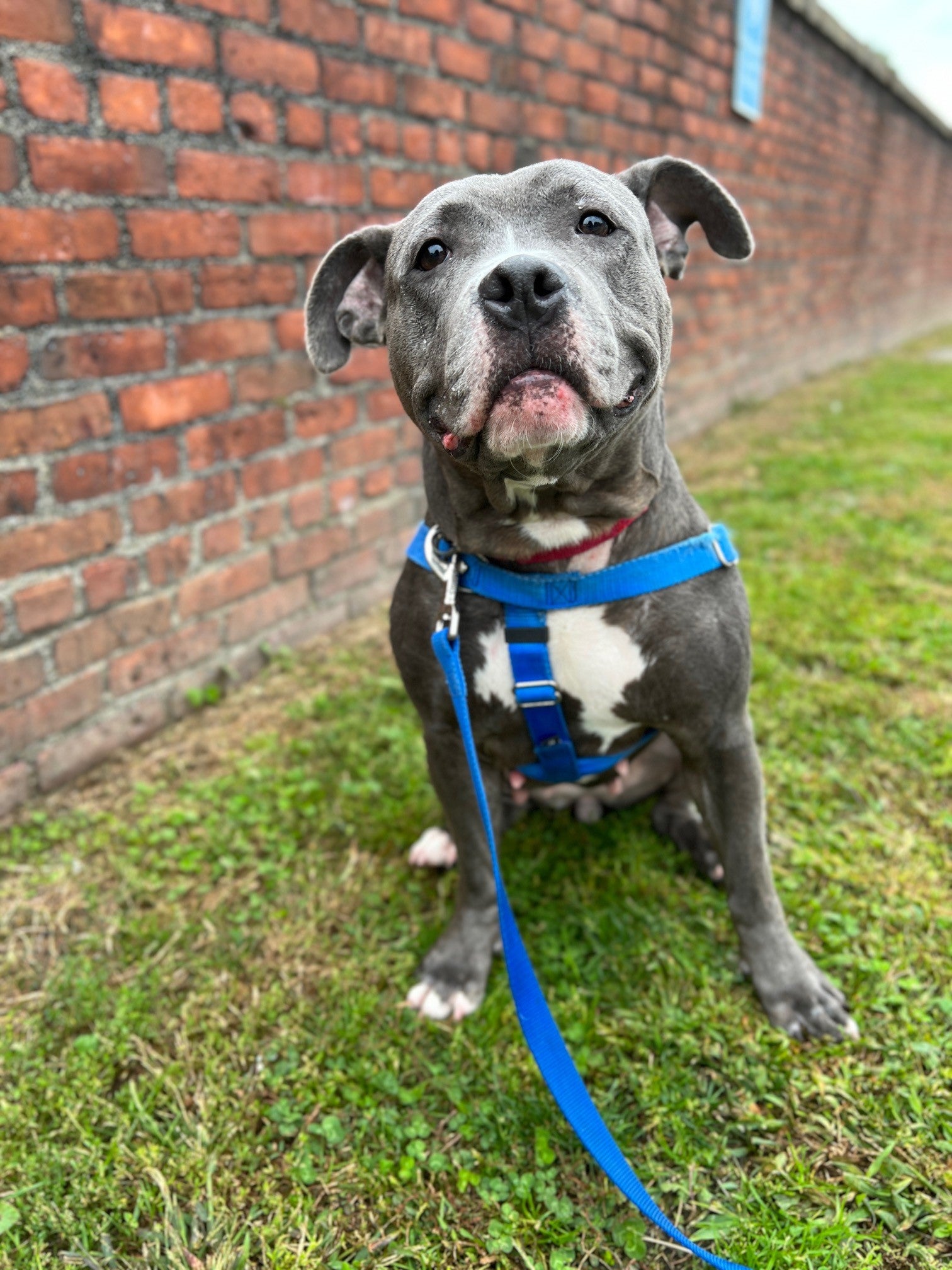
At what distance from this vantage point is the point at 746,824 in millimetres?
1896

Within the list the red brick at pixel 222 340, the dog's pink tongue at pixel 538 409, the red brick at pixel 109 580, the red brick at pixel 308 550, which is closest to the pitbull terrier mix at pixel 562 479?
the dog's pink tongue at pixel 538 409

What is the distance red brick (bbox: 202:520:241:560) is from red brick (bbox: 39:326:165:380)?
555 mm

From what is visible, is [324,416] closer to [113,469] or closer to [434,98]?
[113,469]

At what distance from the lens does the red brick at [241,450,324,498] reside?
3.17 metres

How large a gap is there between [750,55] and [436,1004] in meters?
6.70

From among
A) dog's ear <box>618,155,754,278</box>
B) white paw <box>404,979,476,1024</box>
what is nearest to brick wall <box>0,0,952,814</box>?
white paw <box>404,979,476,1024</box>

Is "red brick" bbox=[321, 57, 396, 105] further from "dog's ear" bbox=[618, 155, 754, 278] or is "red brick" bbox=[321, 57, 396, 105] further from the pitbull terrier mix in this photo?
"dog's ear" bbox=[618, 155, 754, 278]

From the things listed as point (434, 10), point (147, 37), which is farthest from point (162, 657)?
point (434, 10)

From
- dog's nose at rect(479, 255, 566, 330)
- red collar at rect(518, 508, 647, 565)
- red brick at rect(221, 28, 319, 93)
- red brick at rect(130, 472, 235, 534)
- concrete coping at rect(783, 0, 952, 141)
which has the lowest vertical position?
red brick at rect(130, 472, 235, 534)

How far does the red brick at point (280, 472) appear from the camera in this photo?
317 centimetres

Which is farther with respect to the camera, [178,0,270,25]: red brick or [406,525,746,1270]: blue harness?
[178,0,270,25]: red brick

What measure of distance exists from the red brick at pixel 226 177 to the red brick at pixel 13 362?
71cm

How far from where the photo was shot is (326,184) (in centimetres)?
318

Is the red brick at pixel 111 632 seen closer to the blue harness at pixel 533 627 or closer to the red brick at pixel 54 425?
the red brick at pixel 54 425
